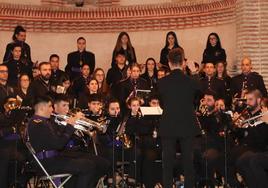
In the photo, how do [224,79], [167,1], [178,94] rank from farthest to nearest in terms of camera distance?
[167,1] → [224,79] → [178,94]

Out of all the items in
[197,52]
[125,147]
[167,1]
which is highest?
[167,1]

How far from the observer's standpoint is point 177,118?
30.6ft

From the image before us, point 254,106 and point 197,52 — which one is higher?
point 197,52

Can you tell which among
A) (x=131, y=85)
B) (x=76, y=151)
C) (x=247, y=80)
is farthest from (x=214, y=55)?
(x=76, y=151)

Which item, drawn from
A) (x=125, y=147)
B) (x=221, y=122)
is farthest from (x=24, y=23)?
(x=221, y=122)

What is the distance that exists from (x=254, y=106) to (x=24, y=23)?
26.1 ft

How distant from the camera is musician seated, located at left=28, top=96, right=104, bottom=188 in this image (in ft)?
30.4

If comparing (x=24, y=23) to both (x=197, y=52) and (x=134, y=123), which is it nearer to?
(x=197, y=52)

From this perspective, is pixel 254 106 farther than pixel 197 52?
No

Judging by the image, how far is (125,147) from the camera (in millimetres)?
11203

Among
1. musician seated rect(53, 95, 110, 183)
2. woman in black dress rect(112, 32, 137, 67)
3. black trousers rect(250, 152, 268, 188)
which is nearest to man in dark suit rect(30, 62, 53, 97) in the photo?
musician seated rect(53, 95, 110, 183)

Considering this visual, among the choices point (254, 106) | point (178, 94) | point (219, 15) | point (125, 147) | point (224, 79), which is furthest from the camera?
point (219, 15)

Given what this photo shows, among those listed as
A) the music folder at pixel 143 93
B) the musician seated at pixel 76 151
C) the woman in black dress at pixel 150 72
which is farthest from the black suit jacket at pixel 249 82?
the musician seated at pixel 76 151

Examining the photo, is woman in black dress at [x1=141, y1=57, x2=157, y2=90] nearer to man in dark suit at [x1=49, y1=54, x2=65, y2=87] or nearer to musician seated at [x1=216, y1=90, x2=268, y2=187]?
man in dark suit at [x1=49, y1=54, x2=65, y2=87]
